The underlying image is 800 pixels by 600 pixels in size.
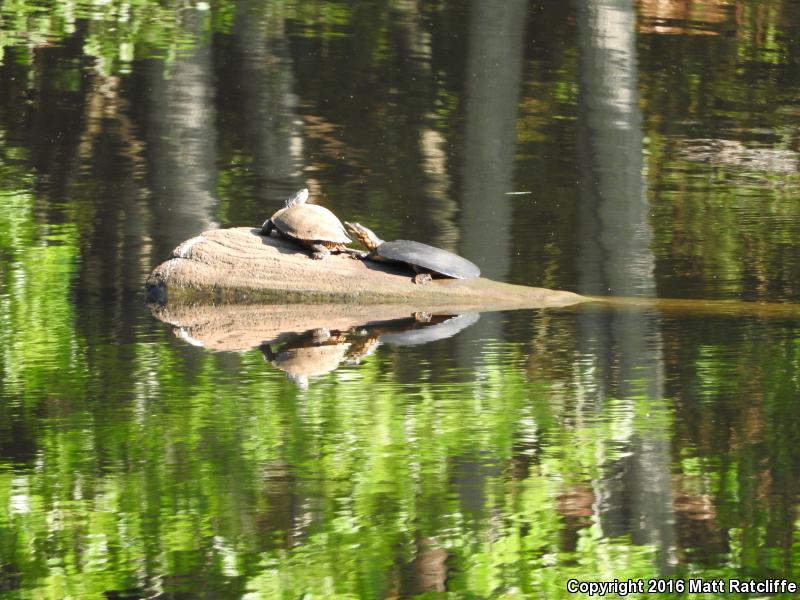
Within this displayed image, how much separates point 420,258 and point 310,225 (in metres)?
0.68

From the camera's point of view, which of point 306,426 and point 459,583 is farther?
point 306,426

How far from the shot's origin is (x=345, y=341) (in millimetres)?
8062

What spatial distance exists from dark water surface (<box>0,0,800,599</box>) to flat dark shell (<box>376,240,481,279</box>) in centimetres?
32

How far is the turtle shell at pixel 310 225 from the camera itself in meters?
8.74

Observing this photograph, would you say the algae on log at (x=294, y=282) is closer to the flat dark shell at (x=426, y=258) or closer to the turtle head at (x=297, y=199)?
the flat dark shell at (x=426, y=258)

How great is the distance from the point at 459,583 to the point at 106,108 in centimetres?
1119

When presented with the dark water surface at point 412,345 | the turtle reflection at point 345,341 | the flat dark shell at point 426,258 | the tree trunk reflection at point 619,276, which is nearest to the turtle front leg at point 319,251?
the flat dark shell at point 426,258

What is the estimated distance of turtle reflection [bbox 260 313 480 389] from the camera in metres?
7.60

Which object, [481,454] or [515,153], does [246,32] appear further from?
[481,454]

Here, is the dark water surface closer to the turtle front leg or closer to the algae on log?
the algae on log

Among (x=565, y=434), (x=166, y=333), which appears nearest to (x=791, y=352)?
(x=565, y=434)

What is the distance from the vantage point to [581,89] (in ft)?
47.9

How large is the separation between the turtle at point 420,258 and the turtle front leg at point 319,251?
20cm

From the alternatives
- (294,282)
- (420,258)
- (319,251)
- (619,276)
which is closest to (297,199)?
Answer: (319,251)
